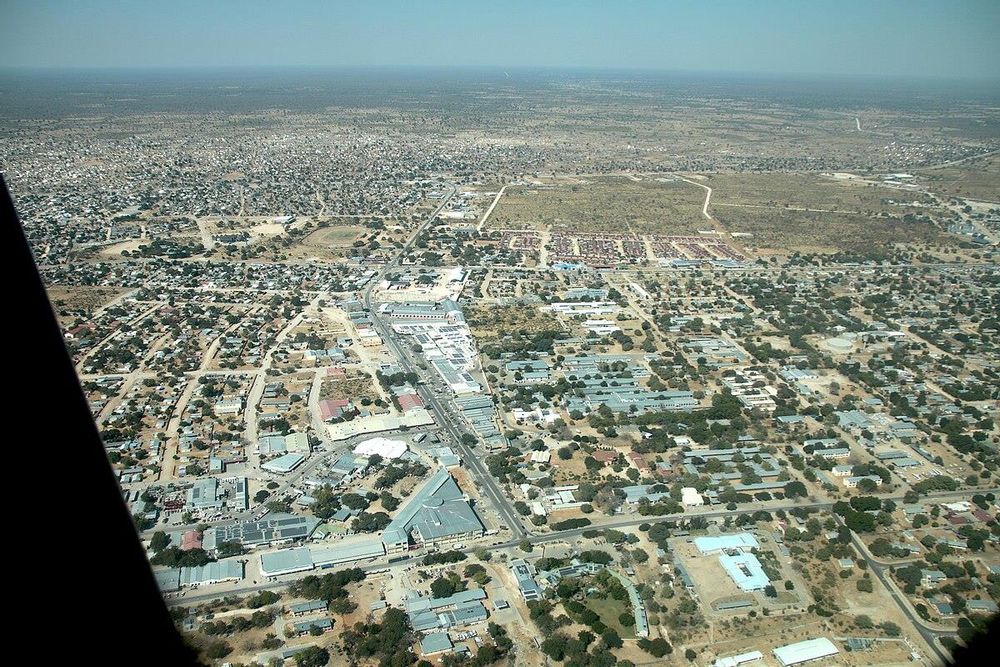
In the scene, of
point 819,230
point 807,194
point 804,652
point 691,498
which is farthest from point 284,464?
point 807,194

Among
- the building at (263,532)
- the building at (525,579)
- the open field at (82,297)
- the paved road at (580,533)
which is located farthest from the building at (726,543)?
the open field at (82,297)

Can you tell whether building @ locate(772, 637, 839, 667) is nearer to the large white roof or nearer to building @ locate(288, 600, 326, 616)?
building @ locate(288, 600, 326, 616)

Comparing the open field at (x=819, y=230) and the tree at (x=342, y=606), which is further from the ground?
the open field at (x=819, y=230)

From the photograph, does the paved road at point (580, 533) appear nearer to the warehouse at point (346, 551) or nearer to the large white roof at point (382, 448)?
the warehouse at point (346, 551)

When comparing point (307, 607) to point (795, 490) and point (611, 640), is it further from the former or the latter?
point (795, 490)

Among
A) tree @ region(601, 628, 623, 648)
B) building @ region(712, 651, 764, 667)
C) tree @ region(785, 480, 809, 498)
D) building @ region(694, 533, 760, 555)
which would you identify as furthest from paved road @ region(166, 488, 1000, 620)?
building @ region(712, 651, 764, 667)
